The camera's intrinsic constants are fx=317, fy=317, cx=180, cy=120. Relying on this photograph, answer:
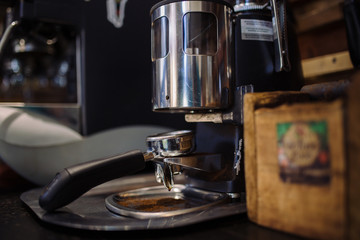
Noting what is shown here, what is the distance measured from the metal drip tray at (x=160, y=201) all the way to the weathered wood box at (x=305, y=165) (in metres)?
0.11

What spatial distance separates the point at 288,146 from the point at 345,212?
0.09m

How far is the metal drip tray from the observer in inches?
17.8

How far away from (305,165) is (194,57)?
0.23 metres

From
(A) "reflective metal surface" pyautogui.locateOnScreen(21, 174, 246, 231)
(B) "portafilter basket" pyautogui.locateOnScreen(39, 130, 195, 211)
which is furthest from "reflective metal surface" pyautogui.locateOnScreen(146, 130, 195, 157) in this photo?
(A) "reflective metal surface" pyautogui.locateOnScreen(21, 174, 246, 231)

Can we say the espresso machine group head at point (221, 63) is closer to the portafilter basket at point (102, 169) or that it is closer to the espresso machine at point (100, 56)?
the portafilter basket at point (102, 169)

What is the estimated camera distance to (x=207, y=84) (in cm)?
49

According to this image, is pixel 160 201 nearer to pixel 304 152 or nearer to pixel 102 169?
pixel 102 169

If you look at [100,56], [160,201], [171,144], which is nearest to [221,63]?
[171,144]

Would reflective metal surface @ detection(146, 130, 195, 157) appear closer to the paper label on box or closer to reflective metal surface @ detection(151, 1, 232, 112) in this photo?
reflective metal surface @ detection(151, 1, 232, 112)

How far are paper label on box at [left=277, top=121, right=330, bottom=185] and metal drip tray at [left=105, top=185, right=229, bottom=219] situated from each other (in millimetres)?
155

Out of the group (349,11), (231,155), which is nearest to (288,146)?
(231,155)

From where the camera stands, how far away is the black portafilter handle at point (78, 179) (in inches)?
17.4

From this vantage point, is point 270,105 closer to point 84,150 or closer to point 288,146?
point 288,146

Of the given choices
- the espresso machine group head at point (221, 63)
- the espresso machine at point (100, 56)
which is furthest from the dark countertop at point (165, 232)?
the espresso machine at point (100, 56)
